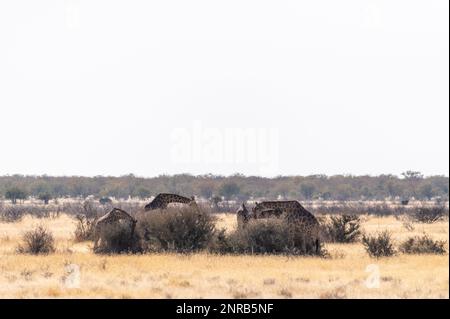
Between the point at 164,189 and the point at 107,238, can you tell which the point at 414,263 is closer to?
the point at 107,238

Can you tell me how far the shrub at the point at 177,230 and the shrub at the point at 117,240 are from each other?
58 cm

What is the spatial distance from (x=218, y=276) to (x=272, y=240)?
222 inches

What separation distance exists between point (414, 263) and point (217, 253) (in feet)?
18.4

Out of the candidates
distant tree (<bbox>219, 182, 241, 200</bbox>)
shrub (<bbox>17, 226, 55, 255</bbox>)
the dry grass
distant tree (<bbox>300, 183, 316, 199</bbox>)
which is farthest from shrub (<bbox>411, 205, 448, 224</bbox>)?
distant tree (<bbox>300, 183, 316, 199</bbox>)

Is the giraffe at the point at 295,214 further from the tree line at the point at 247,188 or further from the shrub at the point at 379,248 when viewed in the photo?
the tree line at the point at 247,188

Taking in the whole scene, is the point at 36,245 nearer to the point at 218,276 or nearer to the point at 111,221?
the point at 111,221

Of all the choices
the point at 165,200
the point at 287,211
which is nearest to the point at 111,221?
the point at 165,200

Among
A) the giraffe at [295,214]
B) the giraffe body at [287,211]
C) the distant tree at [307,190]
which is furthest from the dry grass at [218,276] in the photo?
the distant tree at [307,190]

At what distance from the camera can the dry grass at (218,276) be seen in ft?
65.0

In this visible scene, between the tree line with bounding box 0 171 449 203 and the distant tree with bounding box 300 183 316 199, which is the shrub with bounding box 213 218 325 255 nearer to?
the tree line with bounding box 0 171 449 203

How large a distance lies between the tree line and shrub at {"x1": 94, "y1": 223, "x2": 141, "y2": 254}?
80.8 meters

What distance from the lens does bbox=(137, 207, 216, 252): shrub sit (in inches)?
1148

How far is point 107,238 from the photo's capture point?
1138 inches
